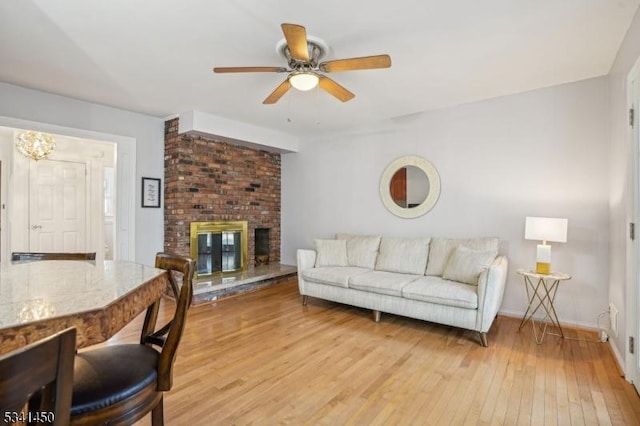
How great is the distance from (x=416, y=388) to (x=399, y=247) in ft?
6.89

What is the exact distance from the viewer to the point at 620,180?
2.64 m

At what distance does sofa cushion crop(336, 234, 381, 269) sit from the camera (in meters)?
4.29

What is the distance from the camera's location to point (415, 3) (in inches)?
82.2

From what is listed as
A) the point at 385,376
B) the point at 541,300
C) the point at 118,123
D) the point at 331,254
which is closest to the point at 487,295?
the point at 541,300

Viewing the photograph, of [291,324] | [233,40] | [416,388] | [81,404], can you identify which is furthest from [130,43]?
[416,388]

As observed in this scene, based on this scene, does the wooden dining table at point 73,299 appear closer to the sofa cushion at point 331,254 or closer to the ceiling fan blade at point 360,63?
the ceiling fan blade at point 360,63

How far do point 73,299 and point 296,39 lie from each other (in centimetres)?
185

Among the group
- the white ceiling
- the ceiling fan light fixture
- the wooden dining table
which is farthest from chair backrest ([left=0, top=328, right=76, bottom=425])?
the ceiling fan light fixture

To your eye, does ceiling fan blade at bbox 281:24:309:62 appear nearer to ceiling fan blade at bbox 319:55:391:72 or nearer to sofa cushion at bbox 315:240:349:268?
ceiling fan blade at bbox 319:55:391:72

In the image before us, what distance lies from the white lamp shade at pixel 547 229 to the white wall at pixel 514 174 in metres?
0.49

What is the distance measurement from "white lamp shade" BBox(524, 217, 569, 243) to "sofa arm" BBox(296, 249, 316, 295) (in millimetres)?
2450

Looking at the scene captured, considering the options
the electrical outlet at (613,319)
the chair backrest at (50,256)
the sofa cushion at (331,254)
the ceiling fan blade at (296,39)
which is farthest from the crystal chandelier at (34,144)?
the electrical outlet at (613,319)

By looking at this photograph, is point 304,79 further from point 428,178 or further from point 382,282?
point 428,178

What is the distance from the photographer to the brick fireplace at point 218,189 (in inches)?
181
